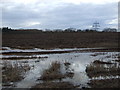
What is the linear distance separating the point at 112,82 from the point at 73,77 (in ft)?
8.55

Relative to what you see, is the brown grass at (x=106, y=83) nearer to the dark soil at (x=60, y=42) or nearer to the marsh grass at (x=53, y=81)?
the marsh grass at (x=53, y=81)

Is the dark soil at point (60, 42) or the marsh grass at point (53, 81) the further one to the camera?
the dark soil at point (60, 42)

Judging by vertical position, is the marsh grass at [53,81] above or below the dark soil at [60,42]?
below

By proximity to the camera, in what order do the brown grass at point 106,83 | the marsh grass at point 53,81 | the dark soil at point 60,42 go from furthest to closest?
the dark soil at point 60,42, the marsh grass at point 53,81, the brown grass at point 106,83

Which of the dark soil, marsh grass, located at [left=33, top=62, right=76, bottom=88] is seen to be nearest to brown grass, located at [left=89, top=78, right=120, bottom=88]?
marsh grass, located at [left=33, top=62, right=76, bottom=88]

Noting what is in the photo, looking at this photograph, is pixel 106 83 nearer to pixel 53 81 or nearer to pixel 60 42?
pixel 53 81

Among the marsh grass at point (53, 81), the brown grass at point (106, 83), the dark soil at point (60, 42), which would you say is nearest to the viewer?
the brown grass at point (106, 83)

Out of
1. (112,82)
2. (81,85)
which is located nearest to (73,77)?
(81,85)

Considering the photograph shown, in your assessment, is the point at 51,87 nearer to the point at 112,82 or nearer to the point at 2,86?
the point at 2,86

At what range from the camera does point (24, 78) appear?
12312 mm

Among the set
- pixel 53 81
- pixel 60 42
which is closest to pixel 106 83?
pixel 53 81

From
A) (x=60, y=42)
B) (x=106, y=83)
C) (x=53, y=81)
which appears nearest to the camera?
(x=106, y=83)

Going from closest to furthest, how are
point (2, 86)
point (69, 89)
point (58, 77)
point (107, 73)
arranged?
point (69, 89)
point (2, 86)
point (58, 77)
point (107, 73)

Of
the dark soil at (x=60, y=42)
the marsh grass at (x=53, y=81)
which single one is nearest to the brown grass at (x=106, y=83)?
the marsh grass at (x=53, y=81)
